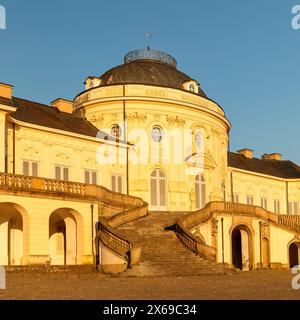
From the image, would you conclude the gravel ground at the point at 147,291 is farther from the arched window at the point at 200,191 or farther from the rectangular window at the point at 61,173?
the arched window at the point at 200,191

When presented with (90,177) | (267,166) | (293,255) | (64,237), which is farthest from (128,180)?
(267,166)

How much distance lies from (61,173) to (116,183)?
15.7 ft

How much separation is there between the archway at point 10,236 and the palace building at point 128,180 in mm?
54

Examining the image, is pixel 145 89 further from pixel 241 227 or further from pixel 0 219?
pixel 0 219

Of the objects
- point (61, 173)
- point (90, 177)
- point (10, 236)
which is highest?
point (61, 173)

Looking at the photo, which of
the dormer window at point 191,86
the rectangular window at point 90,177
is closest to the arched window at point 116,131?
the rectangular window at point 90,177

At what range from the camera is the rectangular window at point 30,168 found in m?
31.8

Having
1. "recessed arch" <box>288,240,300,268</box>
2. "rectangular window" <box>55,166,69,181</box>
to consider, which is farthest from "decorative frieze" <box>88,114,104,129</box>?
"recessed arch" <box>288,240,300,268</box>

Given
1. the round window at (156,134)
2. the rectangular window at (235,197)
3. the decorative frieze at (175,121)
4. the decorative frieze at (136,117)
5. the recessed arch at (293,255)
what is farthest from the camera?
the rectangular window at (235,197)

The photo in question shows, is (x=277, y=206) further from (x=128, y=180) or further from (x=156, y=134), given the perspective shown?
(x=128, y=180)

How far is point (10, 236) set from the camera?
29500mm

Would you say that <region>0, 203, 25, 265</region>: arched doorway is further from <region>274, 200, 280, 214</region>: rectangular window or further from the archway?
<region>274, 200, 280, 214</region>: rectangular window

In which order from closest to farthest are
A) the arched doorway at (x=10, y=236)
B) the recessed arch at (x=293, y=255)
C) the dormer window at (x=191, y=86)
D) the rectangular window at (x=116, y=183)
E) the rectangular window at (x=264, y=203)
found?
the arched doorway at (x=10, y=236) < the rectangular window at (x=116, y=183) < the dormer window at (x=191, y=86) < the recessed arch at (x=293, y=255) < the rectangular window at (x=264, y=203)
